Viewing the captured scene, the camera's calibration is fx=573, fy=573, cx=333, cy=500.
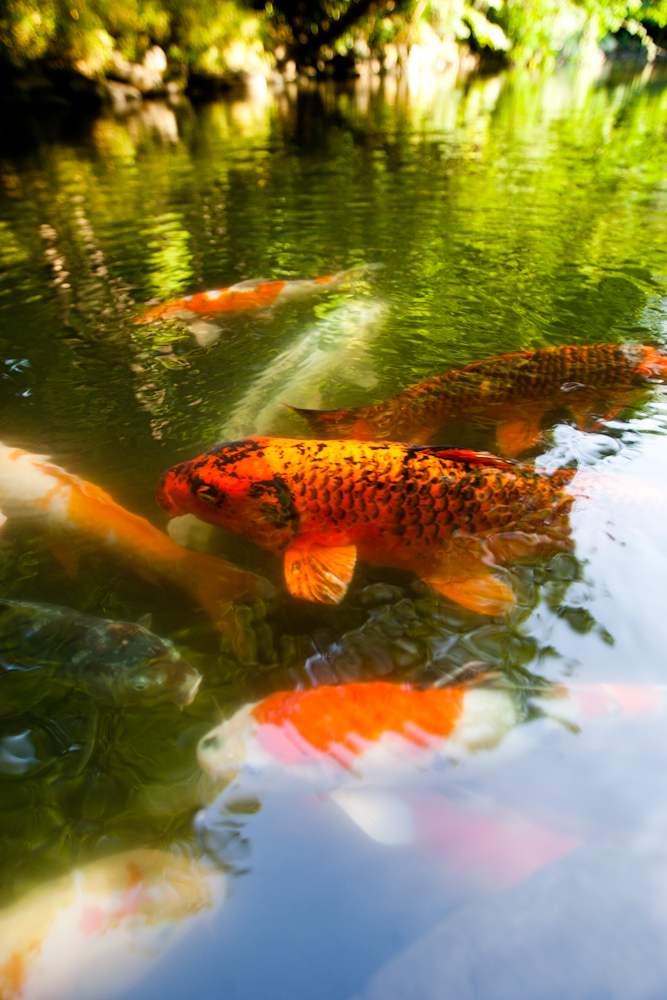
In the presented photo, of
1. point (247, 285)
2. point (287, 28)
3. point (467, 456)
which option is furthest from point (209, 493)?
point (287, 28)

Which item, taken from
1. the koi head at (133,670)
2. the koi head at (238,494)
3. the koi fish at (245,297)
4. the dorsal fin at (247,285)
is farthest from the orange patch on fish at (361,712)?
the dorsal fin at (247,285)

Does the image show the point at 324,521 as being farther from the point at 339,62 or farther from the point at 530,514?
the point at 339,62

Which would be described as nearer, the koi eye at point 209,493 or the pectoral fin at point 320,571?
the pectoral fin at point 320,571

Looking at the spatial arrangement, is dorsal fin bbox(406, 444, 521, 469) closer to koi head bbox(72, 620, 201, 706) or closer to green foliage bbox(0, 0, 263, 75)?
koi head bbox(72, 620, 201, 706)

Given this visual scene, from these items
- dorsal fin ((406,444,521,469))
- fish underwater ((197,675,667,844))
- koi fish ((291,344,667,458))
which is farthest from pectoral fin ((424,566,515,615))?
koi fish ((291,344,667,458))

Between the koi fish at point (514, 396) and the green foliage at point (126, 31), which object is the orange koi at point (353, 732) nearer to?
the koi fish at point (514, 396)

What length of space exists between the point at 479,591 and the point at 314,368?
2.08m

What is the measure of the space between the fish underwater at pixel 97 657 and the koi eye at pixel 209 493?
62 centimetres

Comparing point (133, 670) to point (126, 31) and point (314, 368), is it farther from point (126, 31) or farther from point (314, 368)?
point (126, 31)

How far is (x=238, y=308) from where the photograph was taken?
4719mm

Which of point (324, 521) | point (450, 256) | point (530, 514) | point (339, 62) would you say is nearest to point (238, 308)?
point (450, 256)

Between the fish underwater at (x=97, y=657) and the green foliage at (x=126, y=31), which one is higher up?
the green foliage at (x=126, y=31)

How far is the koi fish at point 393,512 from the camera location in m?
2.22

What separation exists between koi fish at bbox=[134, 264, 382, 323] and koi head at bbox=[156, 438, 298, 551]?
2.52 meters
